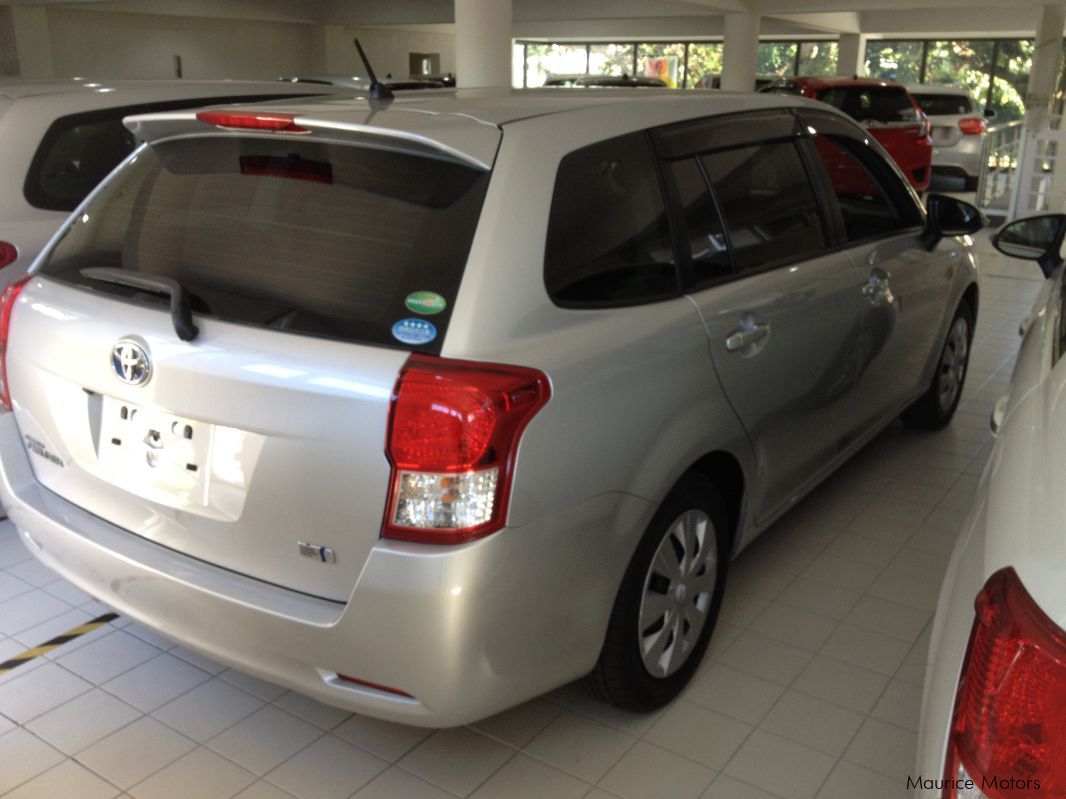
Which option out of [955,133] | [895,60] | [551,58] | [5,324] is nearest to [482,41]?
[5,324]

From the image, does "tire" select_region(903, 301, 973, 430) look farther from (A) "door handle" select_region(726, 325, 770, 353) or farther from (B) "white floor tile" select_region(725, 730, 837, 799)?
(B) "white floor tile" select_region(725, 730, 837, 799)

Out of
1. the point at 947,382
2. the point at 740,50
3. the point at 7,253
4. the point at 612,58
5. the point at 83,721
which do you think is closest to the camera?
the point at 83,721

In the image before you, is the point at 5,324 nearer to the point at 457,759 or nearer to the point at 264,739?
the point at 264,739

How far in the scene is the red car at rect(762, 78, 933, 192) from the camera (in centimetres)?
1159

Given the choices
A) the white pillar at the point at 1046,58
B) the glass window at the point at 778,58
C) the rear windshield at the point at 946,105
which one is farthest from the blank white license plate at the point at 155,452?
the glass window at the point at 778,58

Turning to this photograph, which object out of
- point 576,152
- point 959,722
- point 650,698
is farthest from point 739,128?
point 959,722

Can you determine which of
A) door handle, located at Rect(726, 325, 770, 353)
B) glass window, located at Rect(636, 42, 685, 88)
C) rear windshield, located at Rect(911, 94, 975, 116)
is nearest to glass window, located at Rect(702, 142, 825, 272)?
door handle, located at Rect(726, 325, 770, 353)

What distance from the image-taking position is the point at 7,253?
3.56m

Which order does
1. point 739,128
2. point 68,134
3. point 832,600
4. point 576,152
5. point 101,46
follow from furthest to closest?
point 101,46 < point 68,134 < point 832,600 < point 739,128 < point 576,152

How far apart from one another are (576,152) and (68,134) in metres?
2.44

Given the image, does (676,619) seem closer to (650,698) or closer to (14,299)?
(650,698)

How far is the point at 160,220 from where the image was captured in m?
2.40

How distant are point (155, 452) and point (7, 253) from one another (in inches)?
71.6

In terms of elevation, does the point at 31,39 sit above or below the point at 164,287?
above
